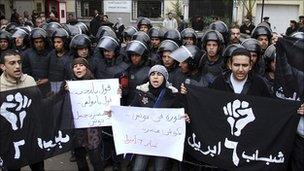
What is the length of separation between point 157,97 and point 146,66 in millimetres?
1159

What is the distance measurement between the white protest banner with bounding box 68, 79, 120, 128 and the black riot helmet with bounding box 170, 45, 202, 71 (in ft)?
2.85

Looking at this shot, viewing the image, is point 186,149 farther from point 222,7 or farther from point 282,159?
point 222,7

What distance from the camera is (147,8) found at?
24.6 metres

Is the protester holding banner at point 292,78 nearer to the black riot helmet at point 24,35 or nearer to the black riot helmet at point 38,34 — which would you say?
the black riot helmet at point 38,34

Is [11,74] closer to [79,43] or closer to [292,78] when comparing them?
[79,43]

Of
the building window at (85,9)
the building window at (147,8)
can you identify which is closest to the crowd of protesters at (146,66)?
the building window at (147,8)

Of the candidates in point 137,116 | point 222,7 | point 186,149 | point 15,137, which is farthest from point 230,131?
point 222,7

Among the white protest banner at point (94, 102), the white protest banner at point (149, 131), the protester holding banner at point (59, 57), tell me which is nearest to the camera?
the white protest banner at point (149, 131)

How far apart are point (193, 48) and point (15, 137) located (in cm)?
242

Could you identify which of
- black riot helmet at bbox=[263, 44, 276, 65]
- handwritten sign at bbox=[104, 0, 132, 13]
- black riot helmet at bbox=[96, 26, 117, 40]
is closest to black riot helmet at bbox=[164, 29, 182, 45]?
black riot helmet at bbox=[96, 26, 117, 40]

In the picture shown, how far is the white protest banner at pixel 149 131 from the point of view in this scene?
15.2ft

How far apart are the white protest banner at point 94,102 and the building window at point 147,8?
19.8 metres

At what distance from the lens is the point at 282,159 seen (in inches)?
169

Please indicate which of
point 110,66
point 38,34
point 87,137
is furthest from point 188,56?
point 38,34
